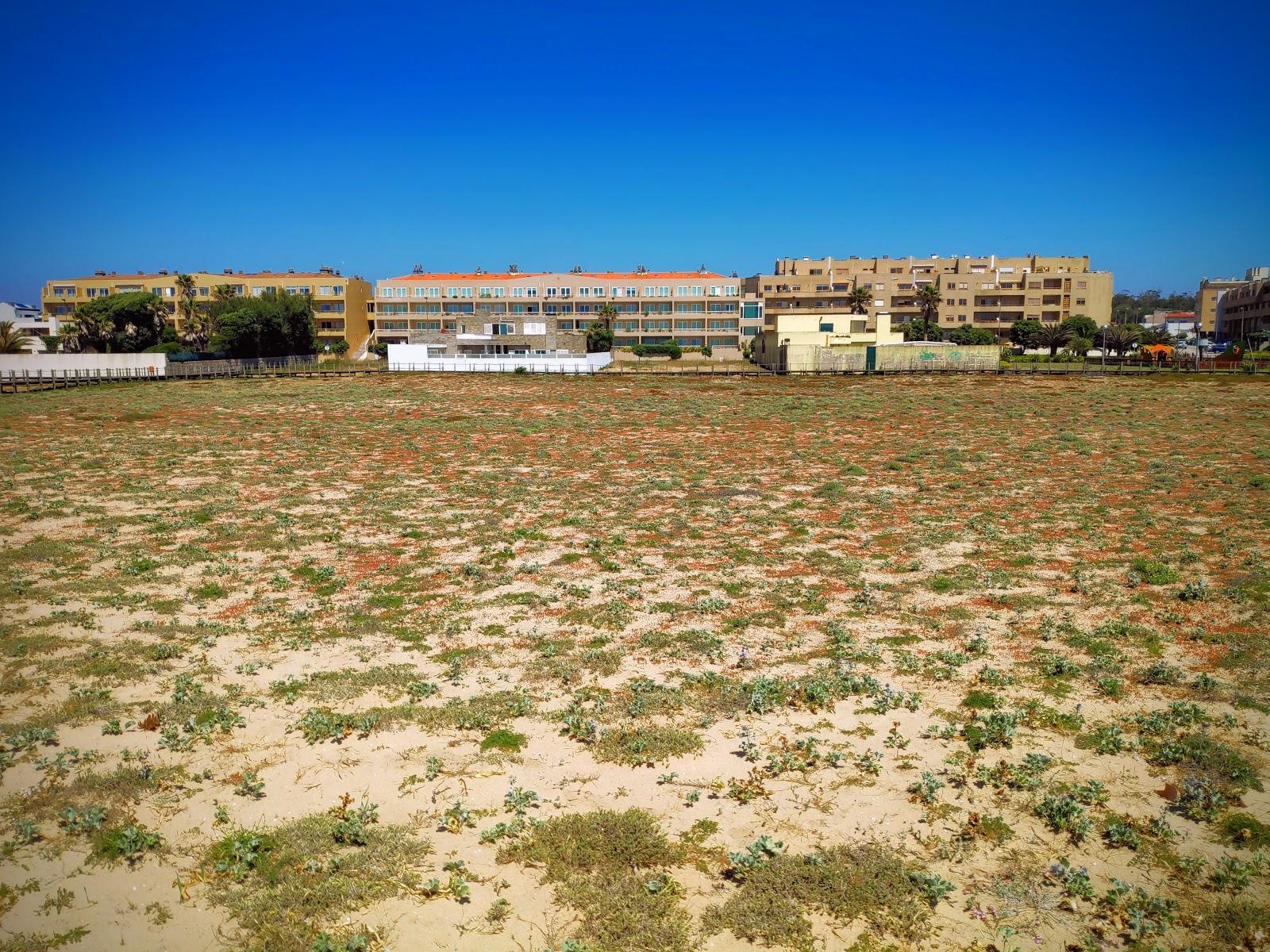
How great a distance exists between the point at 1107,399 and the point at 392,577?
60862mm

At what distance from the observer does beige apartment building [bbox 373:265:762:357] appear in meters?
155

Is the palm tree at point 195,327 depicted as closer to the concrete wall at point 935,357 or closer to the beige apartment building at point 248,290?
the beige apartment building at point 248,290

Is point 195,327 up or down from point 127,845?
up

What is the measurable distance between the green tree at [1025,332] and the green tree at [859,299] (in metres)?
27.1

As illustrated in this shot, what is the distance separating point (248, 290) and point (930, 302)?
127540mm

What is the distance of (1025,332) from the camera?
152 m

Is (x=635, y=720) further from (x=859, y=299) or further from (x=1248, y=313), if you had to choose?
(x=1248, y=313)

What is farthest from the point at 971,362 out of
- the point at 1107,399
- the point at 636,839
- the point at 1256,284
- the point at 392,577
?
the point at 1256,284

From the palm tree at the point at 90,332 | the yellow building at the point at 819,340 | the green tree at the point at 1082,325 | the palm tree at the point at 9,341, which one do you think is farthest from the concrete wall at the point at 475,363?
the green tree at the point at 1082,325

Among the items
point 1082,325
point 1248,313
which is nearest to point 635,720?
point 1082,325

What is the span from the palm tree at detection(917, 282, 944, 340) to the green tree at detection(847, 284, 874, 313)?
9827 millimetres

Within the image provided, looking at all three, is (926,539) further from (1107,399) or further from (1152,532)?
(1107,399)

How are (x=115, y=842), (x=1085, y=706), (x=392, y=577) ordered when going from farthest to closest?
(x=392, y=577) → (x=1085, y=706) → (x=115, y=842)

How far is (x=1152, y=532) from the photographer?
70.5ft
